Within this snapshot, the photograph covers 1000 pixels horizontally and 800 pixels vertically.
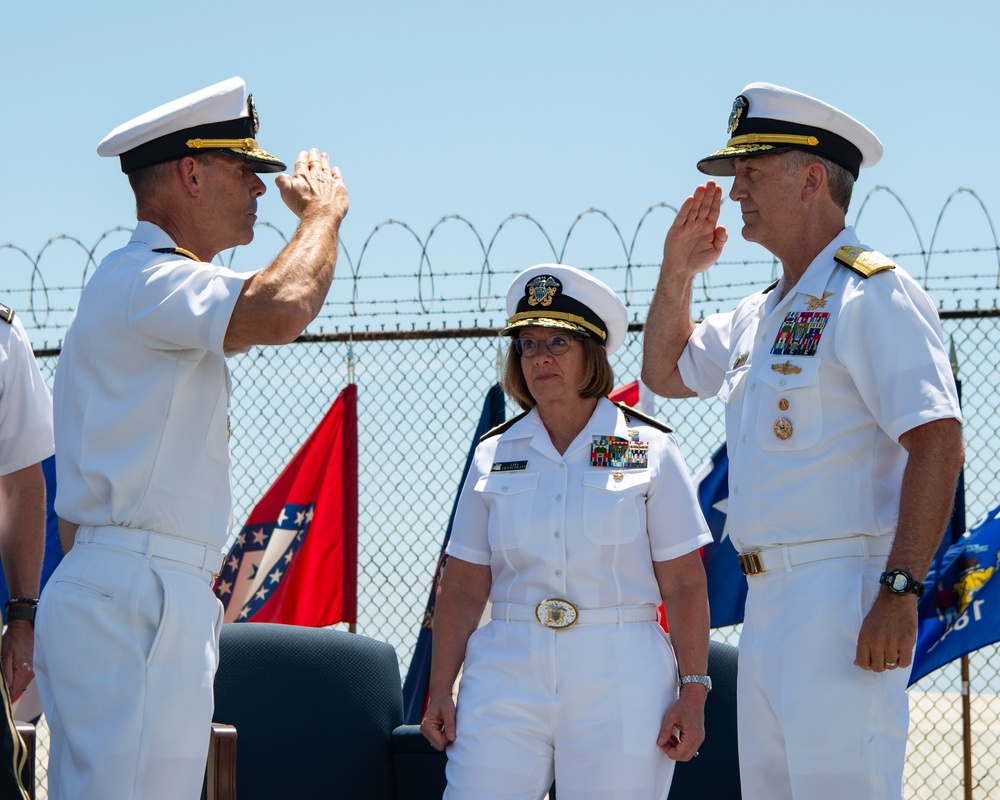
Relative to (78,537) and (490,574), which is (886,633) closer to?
(490,574)

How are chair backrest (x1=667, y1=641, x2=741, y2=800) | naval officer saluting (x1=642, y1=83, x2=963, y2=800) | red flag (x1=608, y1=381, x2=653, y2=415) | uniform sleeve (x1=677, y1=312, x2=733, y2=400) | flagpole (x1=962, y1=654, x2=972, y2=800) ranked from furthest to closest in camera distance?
red flag (x1=608, y1=381, x2=653, y2=415) < flagpole (x1=962, y1=654, x2=972, y2=800) < chair backrest (x1=667, y1=641, x2=741, y2=800) < uniform sleeve (x1=677, y1=312, x2=733, y2=400) < naval officer saluting (x1=642, y1=83, x2=963, y2=800)

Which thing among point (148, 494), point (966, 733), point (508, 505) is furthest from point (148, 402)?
point (966, 733)

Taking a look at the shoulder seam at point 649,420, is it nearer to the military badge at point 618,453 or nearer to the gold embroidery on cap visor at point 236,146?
the military badge at point 618,453

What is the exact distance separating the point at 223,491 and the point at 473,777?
1.08m

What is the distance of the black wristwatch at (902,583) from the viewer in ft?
9.66

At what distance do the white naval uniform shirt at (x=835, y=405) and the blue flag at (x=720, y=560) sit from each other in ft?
6.17

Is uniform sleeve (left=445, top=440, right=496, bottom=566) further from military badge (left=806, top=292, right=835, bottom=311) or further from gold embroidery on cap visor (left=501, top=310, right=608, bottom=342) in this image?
military badge (left=806, top=292, right=835, bottom=311)

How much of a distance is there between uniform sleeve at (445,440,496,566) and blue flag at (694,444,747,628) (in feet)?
4.93

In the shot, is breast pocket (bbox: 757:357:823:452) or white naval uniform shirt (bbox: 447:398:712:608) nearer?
breast pocket (bbox: 757:357:823:452)

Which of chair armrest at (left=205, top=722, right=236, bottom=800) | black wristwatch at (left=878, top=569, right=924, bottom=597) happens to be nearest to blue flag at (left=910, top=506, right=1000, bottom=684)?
black wristwatch at (left=878, top=569, right=924, bottom=597)

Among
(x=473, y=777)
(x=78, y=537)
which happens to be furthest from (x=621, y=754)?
(x=78, y=537)

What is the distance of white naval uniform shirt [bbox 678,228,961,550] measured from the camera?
3113 millimetres

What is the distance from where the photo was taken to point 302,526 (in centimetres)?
558

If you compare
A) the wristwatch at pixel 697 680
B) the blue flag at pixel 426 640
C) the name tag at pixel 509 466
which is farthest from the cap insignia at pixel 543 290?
the blue flag at pixel 426 640
